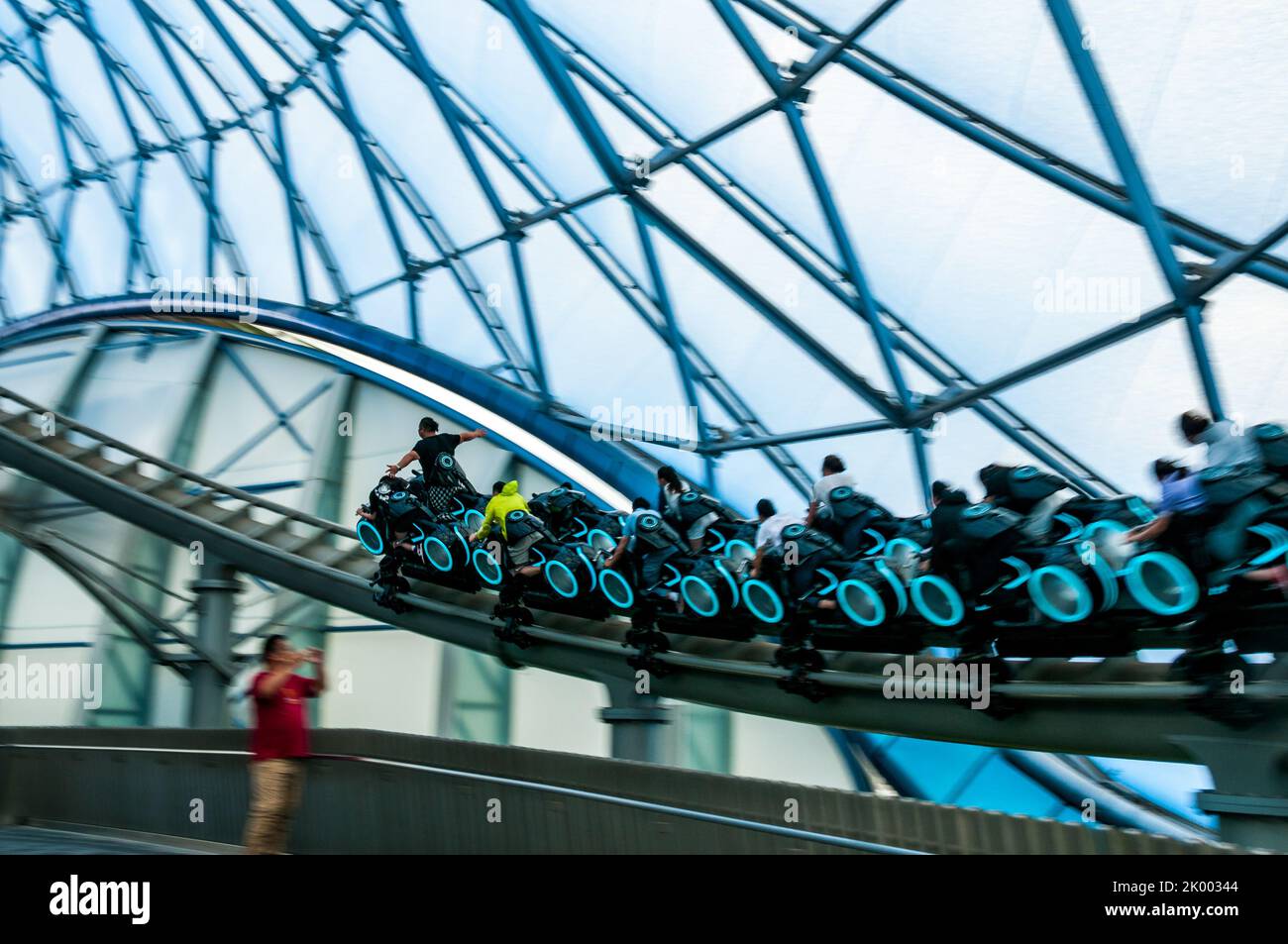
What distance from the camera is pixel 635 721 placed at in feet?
62.1

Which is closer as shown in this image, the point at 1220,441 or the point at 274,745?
the point at 274,745

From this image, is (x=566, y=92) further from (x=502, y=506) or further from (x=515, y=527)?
(x=515, y=527)

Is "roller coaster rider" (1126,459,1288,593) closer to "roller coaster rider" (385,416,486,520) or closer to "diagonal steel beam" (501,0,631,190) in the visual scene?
"diagonal steel beam" (501,0,631,190)

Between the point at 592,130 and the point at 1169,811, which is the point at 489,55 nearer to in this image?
the point at 592,130

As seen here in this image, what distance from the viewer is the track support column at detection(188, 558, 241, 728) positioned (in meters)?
24.2

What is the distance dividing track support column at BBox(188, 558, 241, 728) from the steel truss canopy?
26.7ft

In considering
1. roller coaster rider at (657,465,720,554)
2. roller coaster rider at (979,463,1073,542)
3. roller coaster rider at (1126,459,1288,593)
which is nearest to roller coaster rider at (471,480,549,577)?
roller coaster rider at (657,465,720,554)

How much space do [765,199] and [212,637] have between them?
47.4ft

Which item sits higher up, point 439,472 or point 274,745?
point 439,472

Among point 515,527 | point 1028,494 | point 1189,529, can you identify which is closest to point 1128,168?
point 1028,494

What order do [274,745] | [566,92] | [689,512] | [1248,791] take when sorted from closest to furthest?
[274,745]
[1248,791]
[689,512]
[566,92]

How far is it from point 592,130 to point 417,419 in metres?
13.4

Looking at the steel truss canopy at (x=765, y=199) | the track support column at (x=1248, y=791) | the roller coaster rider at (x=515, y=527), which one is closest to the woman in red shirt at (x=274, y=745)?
the track support column at (x=1248, y=791)
